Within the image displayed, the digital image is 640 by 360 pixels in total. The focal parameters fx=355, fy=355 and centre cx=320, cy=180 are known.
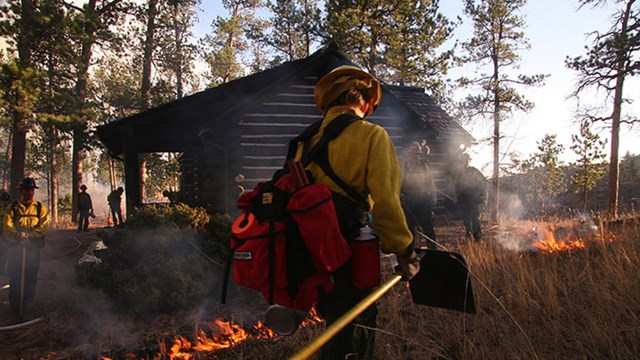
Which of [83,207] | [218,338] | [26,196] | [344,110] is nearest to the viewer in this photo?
[344,110]

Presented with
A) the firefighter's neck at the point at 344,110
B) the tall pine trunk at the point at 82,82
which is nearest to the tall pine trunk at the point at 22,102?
the tall pine trunk at the point at 82,82

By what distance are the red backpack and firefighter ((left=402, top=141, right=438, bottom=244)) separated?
188 inches

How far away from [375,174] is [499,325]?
2.24m

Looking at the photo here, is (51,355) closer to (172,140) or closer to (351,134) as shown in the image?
(351,134)

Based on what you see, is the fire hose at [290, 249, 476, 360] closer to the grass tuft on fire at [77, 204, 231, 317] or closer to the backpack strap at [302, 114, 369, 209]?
the backpack strap at [302, 114, 369, 209]

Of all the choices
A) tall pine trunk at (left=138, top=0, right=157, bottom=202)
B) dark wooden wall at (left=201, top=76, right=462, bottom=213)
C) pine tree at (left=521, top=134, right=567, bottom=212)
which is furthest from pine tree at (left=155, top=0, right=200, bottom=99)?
pine tree at (left=521, top=134, right=567, bottom=212)

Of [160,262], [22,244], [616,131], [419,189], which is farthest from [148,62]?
[616,131]

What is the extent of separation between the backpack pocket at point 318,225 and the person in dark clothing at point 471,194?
634cm

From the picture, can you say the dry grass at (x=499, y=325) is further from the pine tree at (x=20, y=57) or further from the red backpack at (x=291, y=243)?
the pine tree at (x=20, y=57)

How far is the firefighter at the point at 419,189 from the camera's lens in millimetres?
6430

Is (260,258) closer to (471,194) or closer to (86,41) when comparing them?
(471,194)

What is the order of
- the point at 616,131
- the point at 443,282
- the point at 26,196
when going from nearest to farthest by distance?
the point at 443,282 < the point at 26,196 < the point at 616,131

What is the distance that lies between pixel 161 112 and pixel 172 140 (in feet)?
6.80

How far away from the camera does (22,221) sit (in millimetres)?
5543
